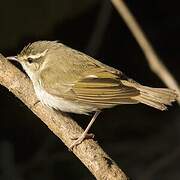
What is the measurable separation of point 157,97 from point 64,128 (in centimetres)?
81

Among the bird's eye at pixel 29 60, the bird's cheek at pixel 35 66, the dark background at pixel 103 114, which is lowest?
the dark background at pixel 103 114

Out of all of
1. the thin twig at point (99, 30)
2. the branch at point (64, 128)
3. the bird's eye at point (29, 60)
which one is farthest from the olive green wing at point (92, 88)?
the thin twig at point (99, 30)

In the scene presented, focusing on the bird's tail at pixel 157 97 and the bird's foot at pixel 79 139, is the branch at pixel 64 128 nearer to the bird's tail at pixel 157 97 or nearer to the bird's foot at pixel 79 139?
the bird's foot at pixel 79 139

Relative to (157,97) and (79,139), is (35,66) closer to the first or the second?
(157,97)

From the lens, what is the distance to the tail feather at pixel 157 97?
4.88m

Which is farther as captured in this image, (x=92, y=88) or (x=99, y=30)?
(x=99, y=30)

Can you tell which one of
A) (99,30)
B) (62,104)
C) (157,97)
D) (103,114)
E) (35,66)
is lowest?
(103,114)

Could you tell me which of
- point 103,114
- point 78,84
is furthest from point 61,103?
point 103,114

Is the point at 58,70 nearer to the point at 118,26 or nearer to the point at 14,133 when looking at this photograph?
the point at 14,133

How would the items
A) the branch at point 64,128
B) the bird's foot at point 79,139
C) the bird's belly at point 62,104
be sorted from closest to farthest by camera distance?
the branch at point 64,128, the bird's foot at point 79,139, the bird's belly at point 62,104

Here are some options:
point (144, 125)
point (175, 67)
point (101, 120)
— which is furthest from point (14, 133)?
point (175, 67)

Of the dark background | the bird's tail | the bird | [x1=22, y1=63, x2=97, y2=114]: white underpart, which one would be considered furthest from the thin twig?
the bird's tail

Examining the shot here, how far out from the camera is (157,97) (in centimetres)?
497

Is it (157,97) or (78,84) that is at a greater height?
(78,84)
